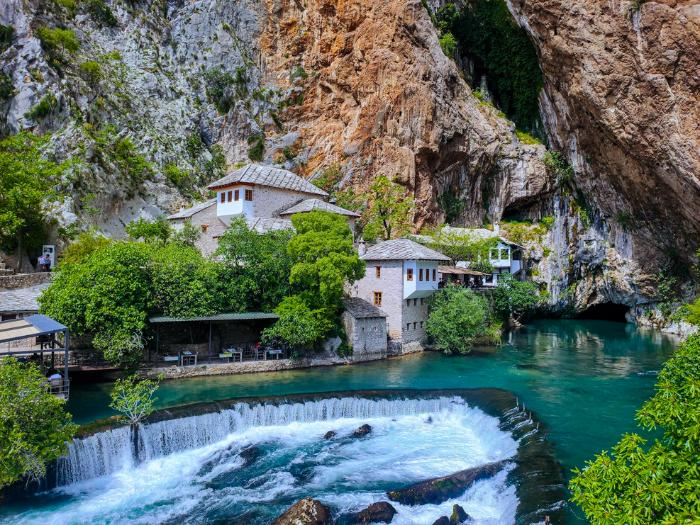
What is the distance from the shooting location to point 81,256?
30422mm

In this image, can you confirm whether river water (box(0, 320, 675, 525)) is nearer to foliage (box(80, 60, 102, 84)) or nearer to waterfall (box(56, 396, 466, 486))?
waterfall (box(56, 396, 466, 486))

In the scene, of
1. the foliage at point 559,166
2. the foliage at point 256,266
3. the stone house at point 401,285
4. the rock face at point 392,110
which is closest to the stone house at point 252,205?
the foliage at point 256,266

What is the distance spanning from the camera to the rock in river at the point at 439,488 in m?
13.7

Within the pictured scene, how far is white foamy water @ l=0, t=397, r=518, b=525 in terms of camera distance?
1355cm

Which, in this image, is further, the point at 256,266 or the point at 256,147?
the point at 256,147

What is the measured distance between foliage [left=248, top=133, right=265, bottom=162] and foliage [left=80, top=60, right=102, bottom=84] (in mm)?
17150

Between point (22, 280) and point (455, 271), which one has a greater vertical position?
point (455, 271)

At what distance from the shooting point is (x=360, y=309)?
103 feet

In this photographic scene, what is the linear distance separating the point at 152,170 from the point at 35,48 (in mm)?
14664

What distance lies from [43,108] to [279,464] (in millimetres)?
39971

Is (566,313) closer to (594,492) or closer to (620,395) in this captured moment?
(620,395)

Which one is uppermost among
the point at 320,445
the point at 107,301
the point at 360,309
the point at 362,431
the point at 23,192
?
the point at 23,192

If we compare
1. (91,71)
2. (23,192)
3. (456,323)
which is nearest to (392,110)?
(456,323)

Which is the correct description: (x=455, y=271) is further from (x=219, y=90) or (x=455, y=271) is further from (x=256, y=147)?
(x=219, y=90)
